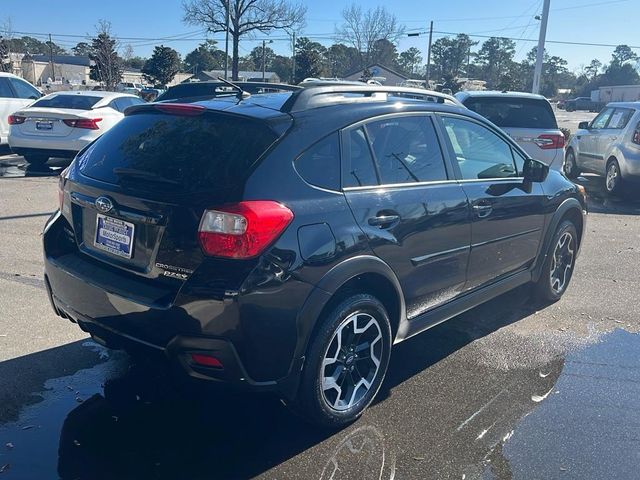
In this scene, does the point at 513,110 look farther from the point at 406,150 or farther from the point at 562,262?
the point at 406,150

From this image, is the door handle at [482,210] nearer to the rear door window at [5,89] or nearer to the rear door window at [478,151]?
the rear door window at [478,151]

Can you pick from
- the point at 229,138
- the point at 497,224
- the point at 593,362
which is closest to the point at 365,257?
the point at 229,138

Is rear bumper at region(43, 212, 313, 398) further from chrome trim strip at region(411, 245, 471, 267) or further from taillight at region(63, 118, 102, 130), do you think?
taillight at region(63, 118, 102, 130)

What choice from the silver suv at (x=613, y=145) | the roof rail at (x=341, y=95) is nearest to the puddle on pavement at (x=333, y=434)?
the roof rail at (x=341, y=95)

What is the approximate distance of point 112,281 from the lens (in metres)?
3.12

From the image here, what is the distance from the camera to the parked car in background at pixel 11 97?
41.1 ft

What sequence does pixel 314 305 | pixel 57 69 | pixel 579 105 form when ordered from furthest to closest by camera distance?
pixel 57 69 < pixel 579 105 < pixel 314 305

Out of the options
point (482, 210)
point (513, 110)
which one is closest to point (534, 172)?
point (482, 210)

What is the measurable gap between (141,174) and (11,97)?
11496mm

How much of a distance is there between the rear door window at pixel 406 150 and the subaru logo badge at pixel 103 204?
1510mm

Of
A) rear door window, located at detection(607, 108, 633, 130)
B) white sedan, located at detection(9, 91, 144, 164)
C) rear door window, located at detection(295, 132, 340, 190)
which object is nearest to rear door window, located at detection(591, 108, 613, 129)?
rear door window, located at detection(607, 108, 633, 130)

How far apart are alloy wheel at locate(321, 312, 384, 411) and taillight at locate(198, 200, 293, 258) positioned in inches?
28.4

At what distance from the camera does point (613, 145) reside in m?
11.7

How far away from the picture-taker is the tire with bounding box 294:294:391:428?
3.16 metres
